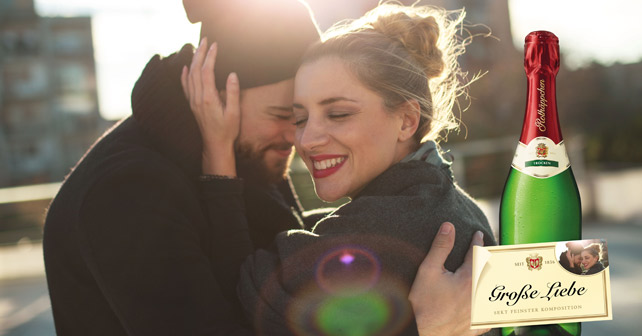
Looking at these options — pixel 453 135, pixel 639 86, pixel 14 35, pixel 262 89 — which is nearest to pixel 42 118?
pixel 14 35

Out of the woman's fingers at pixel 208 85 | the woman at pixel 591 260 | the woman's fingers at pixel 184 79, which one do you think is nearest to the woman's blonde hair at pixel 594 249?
the woman at pixel 591 260

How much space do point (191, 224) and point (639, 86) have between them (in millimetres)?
26313

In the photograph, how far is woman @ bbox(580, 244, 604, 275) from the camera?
1.10 metres

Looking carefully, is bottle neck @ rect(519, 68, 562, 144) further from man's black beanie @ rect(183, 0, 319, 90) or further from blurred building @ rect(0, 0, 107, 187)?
blurred building @ rect(0, 0, 107, 187)

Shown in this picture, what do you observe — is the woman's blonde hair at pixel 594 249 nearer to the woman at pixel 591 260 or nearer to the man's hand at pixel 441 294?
the woman at pixel 591 260

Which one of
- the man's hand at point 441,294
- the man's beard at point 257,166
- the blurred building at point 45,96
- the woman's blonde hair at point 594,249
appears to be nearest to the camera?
the woman's blonde hair at point 594,249

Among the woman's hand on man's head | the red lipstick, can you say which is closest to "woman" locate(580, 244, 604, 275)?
the red lipstick

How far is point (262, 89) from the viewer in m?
2.01

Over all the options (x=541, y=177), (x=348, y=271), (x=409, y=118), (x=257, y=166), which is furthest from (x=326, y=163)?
(x=541, y=177)

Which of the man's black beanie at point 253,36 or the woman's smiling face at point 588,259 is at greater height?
the man's black beanie at point 253,36

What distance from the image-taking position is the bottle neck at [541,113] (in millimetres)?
1179

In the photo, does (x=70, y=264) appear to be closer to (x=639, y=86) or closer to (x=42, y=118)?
(x=639, y=86)

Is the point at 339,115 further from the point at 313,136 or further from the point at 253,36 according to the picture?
the point at 253,36

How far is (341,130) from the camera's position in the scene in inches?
64.0
